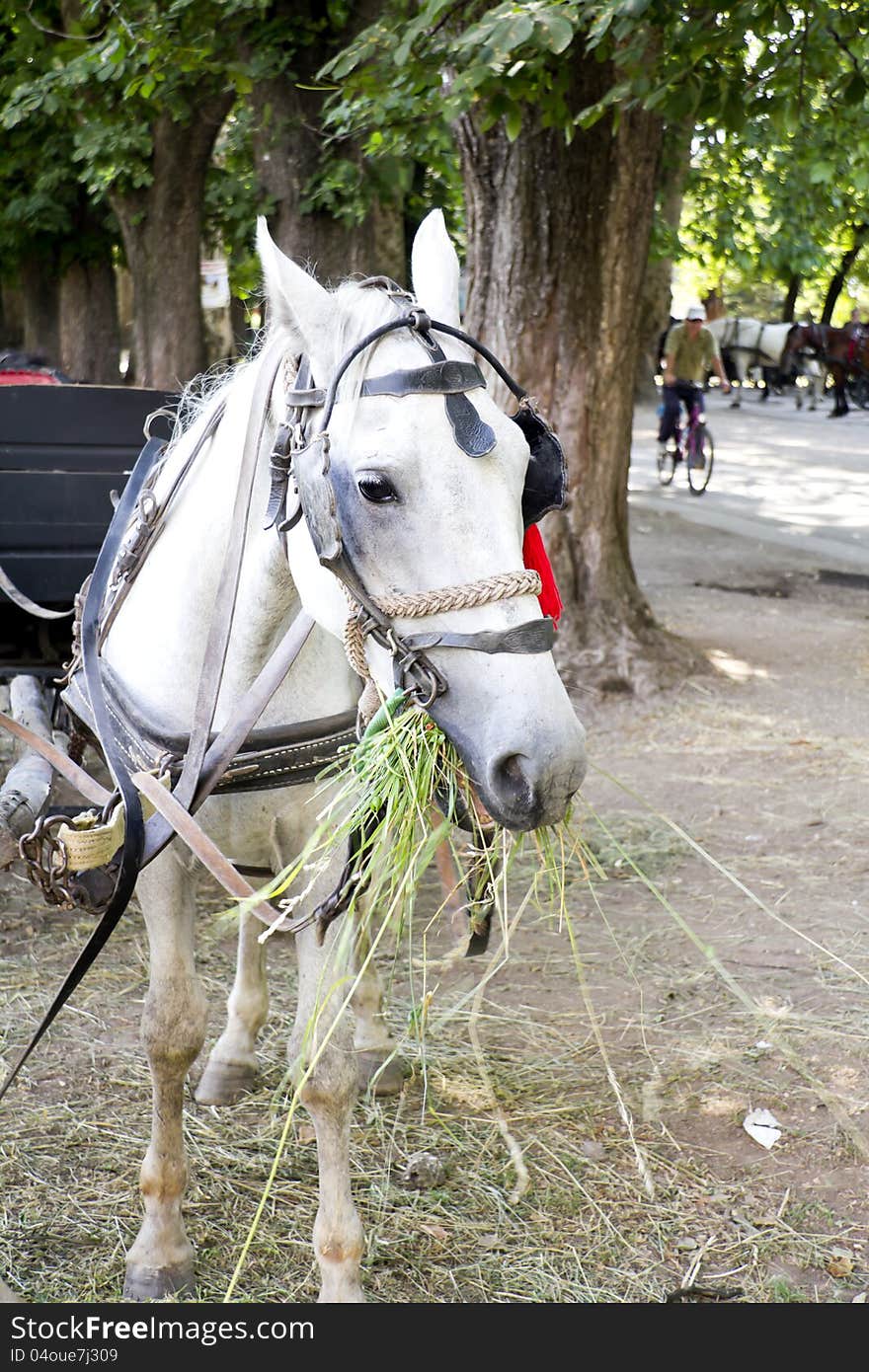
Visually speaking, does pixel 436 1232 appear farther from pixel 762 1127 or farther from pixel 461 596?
pixel 461 596

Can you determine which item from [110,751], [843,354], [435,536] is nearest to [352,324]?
[435,536]

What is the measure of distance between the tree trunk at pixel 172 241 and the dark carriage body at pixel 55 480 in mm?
7981

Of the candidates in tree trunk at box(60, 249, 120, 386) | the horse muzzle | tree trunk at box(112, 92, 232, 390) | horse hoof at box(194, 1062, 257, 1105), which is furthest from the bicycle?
the horse muzzle

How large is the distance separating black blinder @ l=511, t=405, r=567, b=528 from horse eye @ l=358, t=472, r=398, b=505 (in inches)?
11.5

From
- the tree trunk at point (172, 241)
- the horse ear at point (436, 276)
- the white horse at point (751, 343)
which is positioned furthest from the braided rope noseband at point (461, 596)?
the white horse at point (751, 343)

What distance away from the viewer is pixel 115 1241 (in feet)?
10.4

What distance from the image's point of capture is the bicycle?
16.4m

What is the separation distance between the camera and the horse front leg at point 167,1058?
9.61ft

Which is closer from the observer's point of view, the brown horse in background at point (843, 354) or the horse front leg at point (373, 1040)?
the horse front leg at point (373, 1040)

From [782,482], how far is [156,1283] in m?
16.3

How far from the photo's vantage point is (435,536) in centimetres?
206

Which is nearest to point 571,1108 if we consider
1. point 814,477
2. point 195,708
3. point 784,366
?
point 195,708

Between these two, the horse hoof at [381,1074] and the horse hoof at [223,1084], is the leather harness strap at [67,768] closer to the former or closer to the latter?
the horse hoof at [223,1084]
